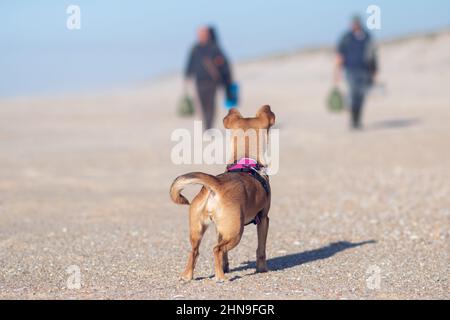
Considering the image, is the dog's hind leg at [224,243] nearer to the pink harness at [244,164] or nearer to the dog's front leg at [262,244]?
the dog's front leg at [262,244]

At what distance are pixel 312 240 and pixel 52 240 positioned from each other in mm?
2527

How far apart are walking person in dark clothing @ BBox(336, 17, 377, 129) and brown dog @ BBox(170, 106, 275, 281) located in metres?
11.2

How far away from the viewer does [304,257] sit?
745cm

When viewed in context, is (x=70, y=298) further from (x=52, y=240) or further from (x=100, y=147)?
(x=100, y=147)

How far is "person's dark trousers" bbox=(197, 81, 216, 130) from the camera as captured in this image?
17656 mm

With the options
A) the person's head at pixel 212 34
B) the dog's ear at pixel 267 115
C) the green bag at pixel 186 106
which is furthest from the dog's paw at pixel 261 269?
the green bag at pixel 186 106

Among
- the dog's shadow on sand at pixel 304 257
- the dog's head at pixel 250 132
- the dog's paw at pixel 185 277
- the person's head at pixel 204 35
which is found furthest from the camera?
the person's head at pixel 204 35

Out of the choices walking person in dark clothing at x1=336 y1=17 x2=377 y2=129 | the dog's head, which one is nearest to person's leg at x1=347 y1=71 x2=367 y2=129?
walking person in dark clothing at x1=336 y1=17 x2=377 y2=129

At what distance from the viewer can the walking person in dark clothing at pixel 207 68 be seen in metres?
17.4

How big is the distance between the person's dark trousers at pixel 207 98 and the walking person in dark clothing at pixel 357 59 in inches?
104

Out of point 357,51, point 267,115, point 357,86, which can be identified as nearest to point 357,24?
point 357,51

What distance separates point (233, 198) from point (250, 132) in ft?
2.28

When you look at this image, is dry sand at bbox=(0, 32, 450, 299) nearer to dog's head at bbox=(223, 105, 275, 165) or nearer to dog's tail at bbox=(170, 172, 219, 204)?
dog's tail at bbox=(170, 172, 219, 204)
